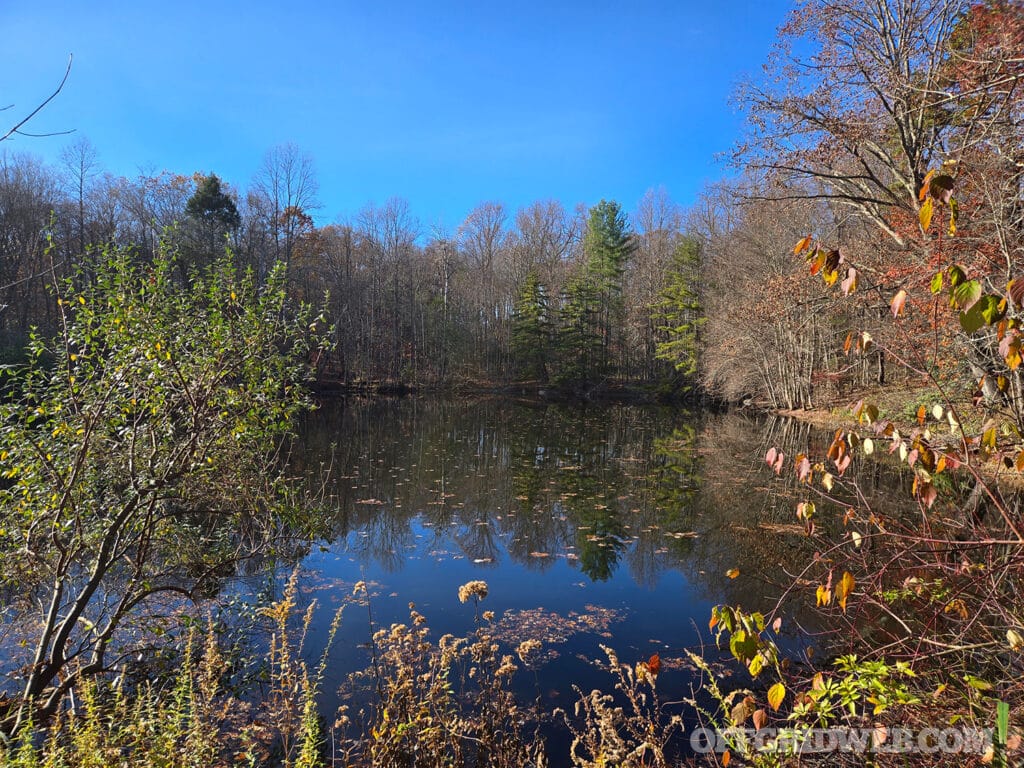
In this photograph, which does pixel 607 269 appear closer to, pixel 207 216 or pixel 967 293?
pixel 207 216

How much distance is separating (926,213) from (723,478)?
42.5ft

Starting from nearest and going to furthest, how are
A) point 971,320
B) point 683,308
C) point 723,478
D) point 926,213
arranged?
1. point 971,320
2. point 926,213
3. point 723,478
4. point 683,308

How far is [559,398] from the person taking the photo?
4116 cm

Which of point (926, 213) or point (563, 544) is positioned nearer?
point (926, 213)

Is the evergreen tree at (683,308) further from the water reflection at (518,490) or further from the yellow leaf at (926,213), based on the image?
the yellow leaf at (926,213)

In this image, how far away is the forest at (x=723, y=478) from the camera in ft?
7.52

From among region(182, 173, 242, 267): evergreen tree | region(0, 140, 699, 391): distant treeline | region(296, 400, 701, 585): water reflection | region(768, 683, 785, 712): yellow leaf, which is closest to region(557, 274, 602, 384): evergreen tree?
region(0, 140, 699, 391): distant treeline

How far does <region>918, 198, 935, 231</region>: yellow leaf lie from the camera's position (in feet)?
5.28

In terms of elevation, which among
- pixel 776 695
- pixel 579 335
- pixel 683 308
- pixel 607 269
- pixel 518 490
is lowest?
pixel 518 490

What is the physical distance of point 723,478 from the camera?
13.6 m

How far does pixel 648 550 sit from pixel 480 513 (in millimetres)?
3394

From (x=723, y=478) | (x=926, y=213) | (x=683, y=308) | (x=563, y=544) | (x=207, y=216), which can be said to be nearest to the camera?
(x=926, y=213)

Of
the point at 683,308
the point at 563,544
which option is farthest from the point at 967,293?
the point at 683,308

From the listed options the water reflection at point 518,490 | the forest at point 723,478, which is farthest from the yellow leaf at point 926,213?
the water reflection at point 518,490
